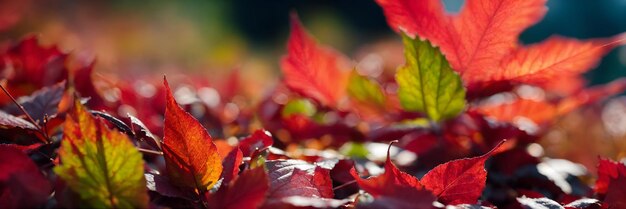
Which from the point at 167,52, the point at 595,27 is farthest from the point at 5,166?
the point at 595,27

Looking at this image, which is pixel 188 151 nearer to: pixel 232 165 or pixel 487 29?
pixel 232 165

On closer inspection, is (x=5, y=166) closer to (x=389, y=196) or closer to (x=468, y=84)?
(x=389, y=196)

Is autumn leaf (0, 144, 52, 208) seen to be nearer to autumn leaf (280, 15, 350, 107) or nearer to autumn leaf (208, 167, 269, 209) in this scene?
autumn leaf (208, 167, 269, 209)

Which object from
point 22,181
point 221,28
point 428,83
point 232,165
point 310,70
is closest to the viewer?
point 22,181

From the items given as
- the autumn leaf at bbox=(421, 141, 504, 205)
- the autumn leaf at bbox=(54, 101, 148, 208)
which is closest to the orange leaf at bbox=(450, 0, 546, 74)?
the autumn leaf at bbox=(421, 141, 504, 205)

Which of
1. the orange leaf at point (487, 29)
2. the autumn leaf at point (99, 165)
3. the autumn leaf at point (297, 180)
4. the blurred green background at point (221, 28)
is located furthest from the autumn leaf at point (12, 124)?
the blurred green background at point (221, 28)

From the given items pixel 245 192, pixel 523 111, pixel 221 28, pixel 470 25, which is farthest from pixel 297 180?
pixel 221 28

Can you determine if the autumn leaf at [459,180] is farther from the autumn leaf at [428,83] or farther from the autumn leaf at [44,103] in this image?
the autumn leaf at [44,103]
